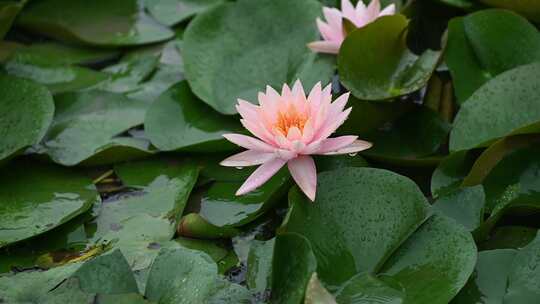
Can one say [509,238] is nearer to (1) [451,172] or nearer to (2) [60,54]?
(1) [451,172]

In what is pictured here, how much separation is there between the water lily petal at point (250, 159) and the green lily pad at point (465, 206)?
36cm

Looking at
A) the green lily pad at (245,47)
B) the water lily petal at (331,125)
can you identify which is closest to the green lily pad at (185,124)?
the green lily pad at (245,47)

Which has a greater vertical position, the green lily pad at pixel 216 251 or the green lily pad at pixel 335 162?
the green lily pad at pixel 335 162

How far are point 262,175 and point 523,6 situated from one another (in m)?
0.93

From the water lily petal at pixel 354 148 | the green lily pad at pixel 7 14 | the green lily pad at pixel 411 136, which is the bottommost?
the green lily pad at pixel 411 136

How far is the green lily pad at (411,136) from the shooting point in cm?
192

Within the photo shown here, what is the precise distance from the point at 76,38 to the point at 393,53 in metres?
1.04

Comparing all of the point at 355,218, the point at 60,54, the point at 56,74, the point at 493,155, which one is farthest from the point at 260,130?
the point at 60,54

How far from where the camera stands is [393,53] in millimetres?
2049

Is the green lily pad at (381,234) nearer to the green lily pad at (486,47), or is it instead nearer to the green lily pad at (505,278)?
the green lily pad at (505,278)

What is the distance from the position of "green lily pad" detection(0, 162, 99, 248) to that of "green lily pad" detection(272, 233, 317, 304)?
1.78 ft

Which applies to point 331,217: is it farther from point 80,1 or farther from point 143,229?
point 80,1

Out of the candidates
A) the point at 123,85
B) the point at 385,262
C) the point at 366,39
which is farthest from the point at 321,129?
the point at 123,85

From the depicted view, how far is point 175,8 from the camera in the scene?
264 cm
